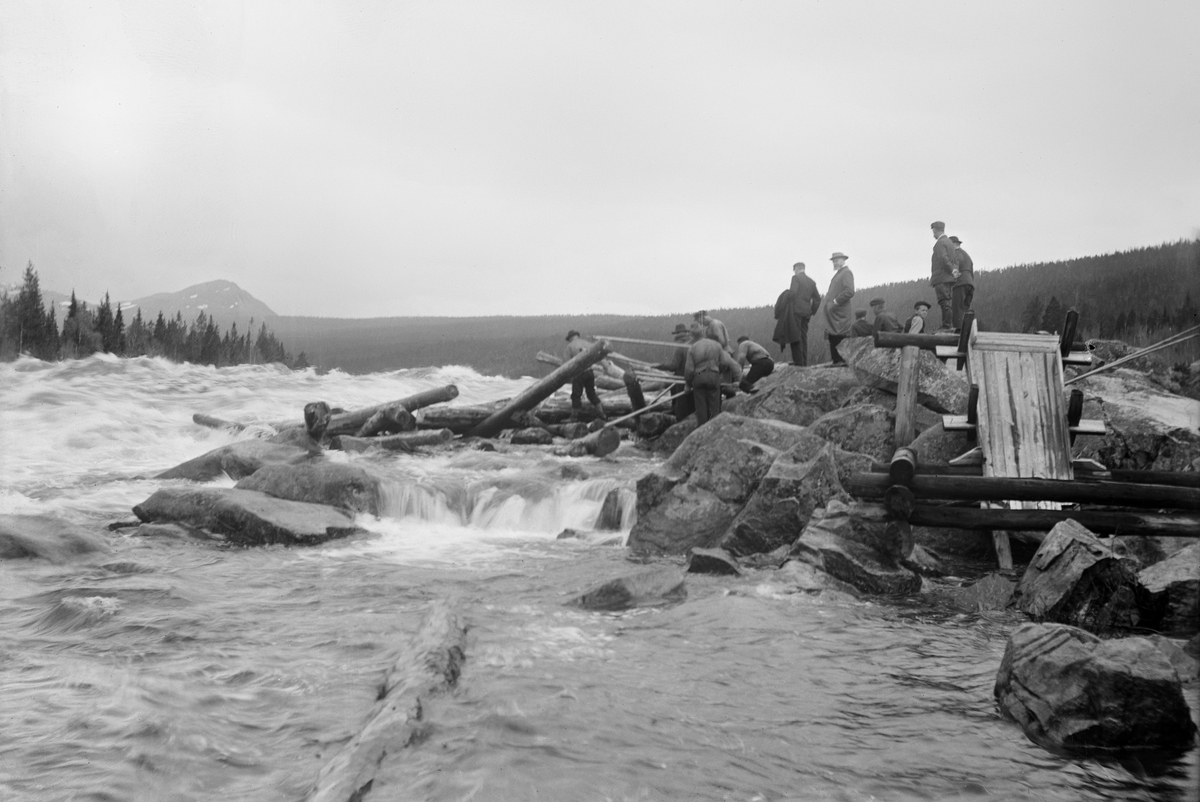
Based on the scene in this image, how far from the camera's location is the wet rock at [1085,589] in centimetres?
610

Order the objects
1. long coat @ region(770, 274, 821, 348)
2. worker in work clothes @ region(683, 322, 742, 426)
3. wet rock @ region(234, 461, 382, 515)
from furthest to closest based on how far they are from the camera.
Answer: long coat @ region(770, 274, 821, 348) → worker in work clothes @ region(683, 322, 742, 426) → wet rock @ region(234, 461, 382, 515)

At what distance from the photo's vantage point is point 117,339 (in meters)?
28.6

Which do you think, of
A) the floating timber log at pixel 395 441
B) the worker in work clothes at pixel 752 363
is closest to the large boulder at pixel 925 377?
the worker in work clothes at pixel 752 363

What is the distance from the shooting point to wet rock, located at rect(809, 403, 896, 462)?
1137 centimetres

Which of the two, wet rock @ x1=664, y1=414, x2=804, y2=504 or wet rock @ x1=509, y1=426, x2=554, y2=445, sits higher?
wet rock @ x1=664, y1=414, x2=804, y2=504

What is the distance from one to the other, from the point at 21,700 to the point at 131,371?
25.1 metres

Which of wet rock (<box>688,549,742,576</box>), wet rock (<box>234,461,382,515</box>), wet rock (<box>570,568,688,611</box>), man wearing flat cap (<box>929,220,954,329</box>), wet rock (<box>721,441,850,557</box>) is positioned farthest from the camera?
man wearing flat cap (<box>929,220,954,329</box>)

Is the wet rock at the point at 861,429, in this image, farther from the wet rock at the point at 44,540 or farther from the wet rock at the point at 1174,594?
the wet rock at the point at 44,540

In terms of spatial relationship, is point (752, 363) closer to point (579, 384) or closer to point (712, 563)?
point (579, 384)

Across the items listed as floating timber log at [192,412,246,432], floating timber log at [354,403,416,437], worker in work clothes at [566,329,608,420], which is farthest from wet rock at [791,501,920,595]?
floating timber log at [192,412,246,432]

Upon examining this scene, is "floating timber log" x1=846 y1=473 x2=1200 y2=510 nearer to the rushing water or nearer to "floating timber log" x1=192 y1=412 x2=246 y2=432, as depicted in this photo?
the rushing water

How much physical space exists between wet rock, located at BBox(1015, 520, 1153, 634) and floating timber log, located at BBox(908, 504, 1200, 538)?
3.96 feet

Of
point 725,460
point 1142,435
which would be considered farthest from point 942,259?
point 725,460

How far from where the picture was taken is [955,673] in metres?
5.28
